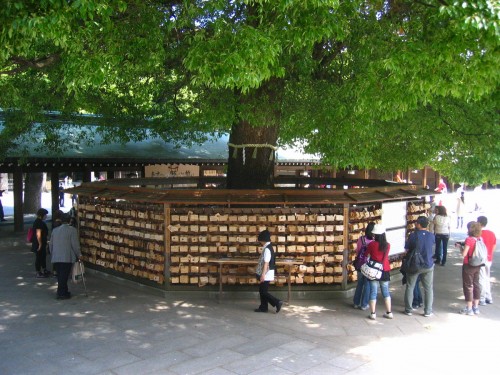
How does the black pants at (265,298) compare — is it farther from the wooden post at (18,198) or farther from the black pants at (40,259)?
the wooden post at (18,198)

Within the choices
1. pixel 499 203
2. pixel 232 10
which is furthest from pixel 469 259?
pixel 499 203

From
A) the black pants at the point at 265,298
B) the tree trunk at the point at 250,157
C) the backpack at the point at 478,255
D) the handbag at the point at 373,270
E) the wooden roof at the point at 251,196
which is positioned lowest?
the black pants at the point at 265,298

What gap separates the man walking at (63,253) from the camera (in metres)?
9.26

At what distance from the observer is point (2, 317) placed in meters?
8.26

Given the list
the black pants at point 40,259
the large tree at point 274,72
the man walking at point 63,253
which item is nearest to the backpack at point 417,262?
the large tree at point 274,72

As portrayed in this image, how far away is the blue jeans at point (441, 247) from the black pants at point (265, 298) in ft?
19.8

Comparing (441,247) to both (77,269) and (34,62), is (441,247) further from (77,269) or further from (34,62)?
(34,62)

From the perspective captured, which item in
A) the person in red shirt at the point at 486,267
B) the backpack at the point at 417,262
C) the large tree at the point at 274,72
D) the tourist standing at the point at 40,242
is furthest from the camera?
the tourist standing at the point at 40,242

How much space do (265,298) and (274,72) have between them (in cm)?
387

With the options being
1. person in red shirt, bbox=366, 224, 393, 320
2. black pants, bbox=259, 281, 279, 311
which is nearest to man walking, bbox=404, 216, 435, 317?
person in red shirt, bbox=366, 224, 393, 320

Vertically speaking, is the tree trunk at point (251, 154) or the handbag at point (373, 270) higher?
the tree trunk at point (251, 154)

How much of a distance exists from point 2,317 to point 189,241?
3410mm

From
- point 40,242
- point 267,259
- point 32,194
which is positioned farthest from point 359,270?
point 32,194

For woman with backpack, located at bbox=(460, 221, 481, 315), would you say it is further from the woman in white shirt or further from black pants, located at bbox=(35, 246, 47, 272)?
black pants, located at bbox=(35, 246, 47, 272)
